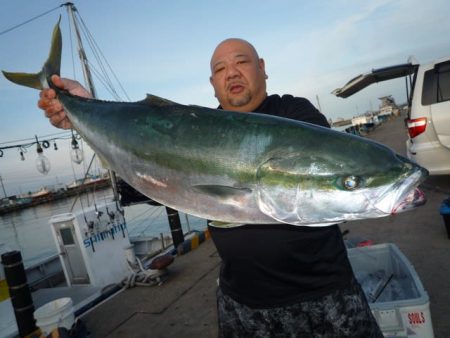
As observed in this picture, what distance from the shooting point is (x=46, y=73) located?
2.67 meters

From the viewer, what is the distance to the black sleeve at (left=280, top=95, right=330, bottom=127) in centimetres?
209

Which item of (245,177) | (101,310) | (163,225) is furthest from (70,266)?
(163,225)

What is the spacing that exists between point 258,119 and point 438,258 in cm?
389

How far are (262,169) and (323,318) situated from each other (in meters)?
1.04

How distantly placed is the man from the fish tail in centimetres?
146

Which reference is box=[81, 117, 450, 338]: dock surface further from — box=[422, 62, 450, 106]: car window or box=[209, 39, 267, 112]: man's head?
box=[209, 39, 267, 112]: man's head

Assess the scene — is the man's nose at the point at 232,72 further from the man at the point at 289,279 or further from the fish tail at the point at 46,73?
the fish tail at the point at 46,73

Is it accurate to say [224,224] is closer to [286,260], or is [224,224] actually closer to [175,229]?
[286,260]

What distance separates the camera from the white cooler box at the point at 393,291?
2.61 metres

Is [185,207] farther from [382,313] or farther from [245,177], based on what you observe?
[382,313]

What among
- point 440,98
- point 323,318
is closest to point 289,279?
point 323,318

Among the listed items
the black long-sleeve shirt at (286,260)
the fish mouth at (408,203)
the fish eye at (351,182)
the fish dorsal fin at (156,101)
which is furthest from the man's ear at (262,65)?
the fish mouth at (408,203)

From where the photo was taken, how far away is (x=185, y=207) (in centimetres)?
177

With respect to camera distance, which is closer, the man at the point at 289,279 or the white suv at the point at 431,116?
the man at the point at 289,279
